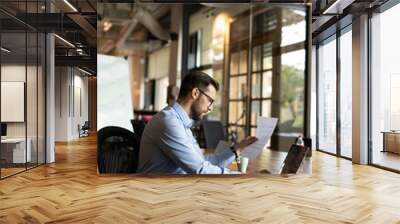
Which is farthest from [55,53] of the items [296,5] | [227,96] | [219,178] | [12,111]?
[227,96]

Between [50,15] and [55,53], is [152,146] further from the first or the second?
[50,15]

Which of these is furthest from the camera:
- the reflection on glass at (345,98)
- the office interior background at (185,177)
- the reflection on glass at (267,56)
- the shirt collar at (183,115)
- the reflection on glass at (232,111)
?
the reflection on glass at (267,56)

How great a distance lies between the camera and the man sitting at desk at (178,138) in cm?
195

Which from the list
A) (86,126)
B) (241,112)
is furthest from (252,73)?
(86,126)

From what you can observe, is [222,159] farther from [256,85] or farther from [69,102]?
[256,85]

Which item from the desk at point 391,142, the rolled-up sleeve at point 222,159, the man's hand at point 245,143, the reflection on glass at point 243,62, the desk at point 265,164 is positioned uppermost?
the reflection on glass at point 243,62

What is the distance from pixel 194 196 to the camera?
1.57 m

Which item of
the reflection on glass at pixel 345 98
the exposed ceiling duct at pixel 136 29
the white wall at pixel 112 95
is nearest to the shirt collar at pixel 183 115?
the white wall at pixel 112 95

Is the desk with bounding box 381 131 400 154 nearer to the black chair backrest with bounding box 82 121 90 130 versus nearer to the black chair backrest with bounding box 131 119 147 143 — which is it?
the black chair backrest with bounding box 131 119 147 143

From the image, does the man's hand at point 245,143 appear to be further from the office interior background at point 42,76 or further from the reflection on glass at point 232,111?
the reflection on glass at point 232,111

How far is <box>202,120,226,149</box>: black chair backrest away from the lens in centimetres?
382

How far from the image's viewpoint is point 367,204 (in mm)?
1456

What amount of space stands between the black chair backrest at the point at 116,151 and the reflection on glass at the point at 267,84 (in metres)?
3.34

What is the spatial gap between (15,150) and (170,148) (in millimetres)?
757
